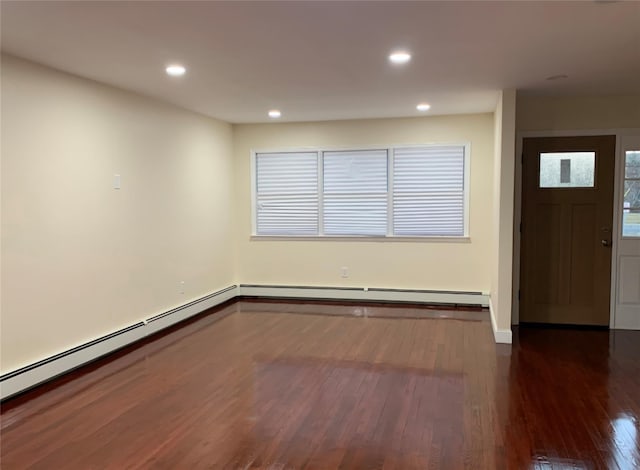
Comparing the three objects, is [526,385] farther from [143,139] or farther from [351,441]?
[143,139]

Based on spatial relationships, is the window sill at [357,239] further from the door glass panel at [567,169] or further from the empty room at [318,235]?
the door glass panel at [567,169]

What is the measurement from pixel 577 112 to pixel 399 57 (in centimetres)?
271

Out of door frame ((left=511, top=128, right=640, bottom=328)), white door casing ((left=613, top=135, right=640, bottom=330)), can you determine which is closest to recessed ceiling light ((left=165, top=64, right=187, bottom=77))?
door frame ((left=511, top=128, right=640, bottom=328))

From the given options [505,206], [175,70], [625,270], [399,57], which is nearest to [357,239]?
[505,206]

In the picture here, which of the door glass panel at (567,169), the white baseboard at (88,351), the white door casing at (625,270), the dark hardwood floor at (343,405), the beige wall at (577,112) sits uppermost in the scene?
the beige wall at (577,112)

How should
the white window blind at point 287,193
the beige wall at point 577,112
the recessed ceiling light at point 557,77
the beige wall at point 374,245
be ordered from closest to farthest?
the recessed ceiling light at point 557,77
the beige wall at point 577,112
the beige wall at point 374,245
the white window blind at point 287,193

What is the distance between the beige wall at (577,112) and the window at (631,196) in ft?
1.18

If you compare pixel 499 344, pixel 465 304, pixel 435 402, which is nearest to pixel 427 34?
pixel 435 402

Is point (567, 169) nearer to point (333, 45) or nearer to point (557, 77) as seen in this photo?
point (557, 77)

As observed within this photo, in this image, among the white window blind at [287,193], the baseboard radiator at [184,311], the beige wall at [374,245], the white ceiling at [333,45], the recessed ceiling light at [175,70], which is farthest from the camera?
the white window blind at [287,193]

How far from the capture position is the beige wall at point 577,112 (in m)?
5.14

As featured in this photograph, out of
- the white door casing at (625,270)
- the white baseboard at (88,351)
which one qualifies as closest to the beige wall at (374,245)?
the white baseboard at (88,351)

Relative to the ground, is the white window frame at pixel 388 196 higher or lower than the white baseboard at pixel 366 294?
higher

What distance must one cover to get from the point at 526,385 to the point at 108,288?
359cm
